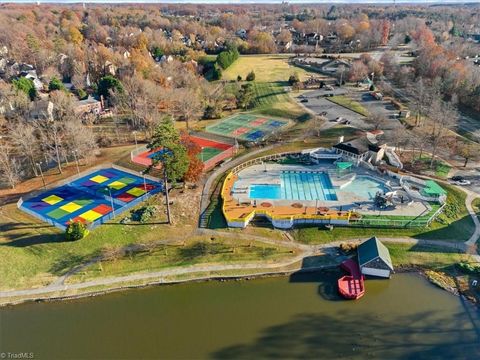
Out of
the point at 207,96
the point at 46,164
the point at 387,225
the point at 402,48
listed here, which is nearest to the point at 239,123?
the point at 207,96

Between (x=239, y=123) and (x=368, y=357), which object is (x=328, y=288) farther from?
(x=239, y=123)

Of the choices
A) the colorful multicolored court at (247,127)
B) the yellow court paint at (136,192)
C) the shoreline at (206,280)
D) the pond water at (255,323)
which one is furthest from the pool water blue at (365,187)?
the yellow court paint at (136,192)

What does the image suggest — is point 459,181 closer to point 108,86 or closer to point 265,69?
point 108,86

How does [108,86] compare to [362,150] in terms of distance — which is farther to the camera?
[108,86]

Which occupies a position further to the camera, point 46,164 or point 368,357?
point 46,164

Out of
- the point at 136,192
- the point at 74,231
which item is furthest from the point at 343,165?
the point at 74,231

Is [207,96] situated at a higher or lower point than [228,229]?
higher
